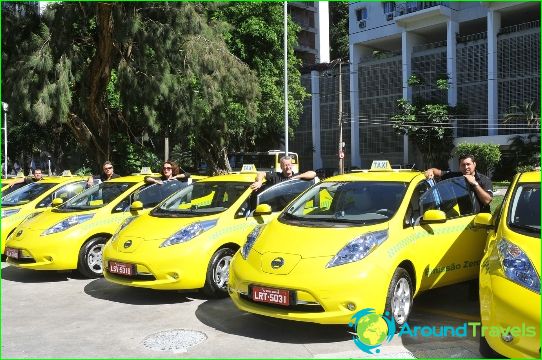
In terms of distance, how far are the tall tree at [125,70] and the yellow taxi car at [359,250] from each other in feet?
40.2

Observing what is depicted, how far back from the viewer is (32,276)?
27.0 feet

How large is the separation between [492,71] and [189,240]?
39.6 metres

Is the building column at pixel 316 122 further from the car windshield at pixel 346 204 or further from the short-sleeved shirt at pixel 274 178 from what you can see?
the car windshield at pixel 346 204

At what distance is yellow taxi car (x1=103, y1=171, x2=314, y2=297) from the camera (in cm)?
627

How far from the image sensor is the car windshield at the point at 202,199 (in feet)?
23.3

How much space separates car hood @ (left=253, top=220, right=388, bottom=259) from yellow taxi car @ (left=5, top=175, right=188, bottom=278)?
9.85 ft

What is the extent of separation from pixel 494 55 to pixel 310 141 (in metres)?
19.7

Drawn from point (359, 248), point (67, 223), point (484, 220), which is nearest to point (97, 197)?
point (67, 223)

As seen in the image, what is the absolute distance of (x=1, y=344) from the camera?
5.11 metres

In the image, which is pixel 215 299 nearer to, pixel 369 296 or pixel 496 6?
pixel 369 296

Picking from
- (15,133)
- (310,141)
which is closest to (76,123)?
(15,133)

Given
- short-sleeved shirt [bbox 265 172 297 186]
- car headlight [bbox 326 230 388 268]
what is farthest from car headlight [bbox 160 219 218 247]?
car headlight [bbox 326 230 388 268]

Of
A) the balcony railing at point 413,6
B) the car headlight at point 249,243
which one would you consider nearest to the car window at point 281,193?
the car headlight at point 249,243

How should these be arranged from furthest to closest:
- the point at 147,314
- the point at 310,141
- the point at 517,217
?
1. the point at 310,141
2. the point at 147,314
3. the point at 517,217
